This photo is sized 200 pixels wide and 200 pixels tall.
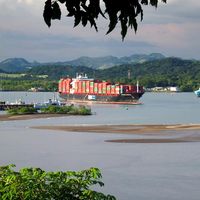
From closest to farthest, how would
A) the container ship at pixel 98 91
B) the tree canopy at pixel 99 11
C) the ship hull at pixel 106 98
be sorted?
the tree canopy at pixel 99 11 < the container ship at pixel 98 91 < the ship hull at pixel 106 98

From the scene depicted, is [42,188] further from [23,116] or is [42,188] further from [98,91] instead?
[98,91]

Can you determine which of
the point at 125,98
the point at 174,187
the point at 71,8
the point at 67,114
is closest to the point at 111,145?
the point at 174,187

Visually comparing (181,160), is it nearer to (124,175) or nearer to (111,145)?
(124,175)

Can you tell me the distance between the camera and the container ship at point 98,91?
15279cm

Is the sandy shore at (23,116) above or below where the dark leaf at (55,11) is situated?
below

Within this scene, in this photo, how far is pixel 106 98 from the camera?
16038 centimetres

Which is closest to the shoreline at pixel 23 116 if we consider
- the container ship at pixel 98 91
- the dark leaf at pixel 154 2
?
the container ship at pixel 98 91

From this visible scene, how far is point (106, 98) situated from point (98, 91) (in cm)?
334

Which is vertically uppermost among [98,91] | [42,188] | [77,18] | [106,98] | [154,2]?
[154,2]

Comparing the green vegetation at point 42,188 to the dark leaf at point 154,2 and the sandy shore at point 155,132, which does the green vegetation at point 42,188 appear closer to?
the dark leaf at point 154,2

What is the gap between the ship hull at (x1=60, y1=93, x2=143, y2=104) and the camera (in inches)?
6093

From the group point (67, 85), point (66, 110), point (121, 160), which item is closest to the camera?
point (121, 160)

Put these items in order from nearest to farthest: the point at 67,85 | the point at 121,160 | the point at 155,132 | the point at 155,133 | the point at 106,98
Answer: the point at 121,160 → the point at 155,133 → the point at 155,132 → the point at 106,98 → the point at 67,85

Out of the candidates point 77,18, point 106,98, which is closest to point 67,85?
point 106,98
